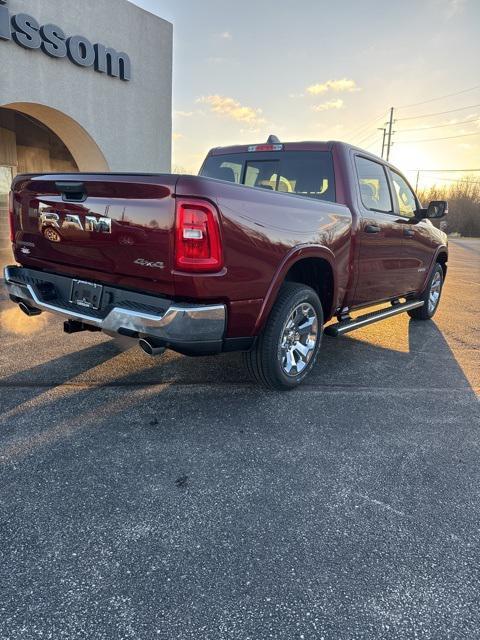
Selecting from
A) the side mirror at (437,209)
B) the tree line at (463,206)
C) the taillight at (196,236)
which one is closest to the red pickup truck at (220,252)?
the taillight at (196,236)

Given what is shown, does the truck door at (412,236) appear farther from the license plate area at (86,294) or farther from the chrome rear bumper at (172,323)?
the license plate area at (86,294)

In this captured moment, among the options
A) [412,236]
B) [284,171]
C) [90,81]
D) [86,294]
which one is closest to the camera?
[86,294]

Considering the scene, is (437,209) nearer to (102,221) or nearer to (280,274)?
(280,274)

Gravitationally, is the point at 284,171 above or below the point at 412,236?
above

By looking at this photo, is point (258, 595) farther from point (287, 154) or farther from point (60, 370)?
point (287, 154)

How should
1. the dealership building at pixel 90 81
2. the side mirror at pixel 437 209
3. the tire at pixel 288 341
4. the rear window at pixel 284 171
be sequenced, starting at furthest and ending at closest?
1. the dealership building at pixel 90 81
2. the side mirror at pixel 437 209
3. the rear window at pixel 284 171
4. the tire at pixel 288 341

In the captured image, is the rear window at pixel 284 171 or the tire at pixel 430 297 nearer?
the rear window at pixel 284 171

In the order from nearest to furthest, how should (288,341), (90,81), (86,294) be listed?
(86,294), (288,341), (90,81)

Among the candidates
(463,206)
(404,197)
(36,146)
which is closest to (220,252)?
(404,197)

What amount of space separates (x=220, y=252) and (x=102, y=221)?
819 mm

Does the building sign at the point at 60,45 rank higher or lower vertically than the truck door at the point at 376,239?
higher

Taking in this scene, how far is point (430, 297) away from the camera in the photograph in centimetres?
637

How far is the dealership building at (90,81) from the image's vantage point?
357 inches

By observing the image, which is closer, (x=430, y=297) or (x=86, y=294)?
(x=86, y=294)
